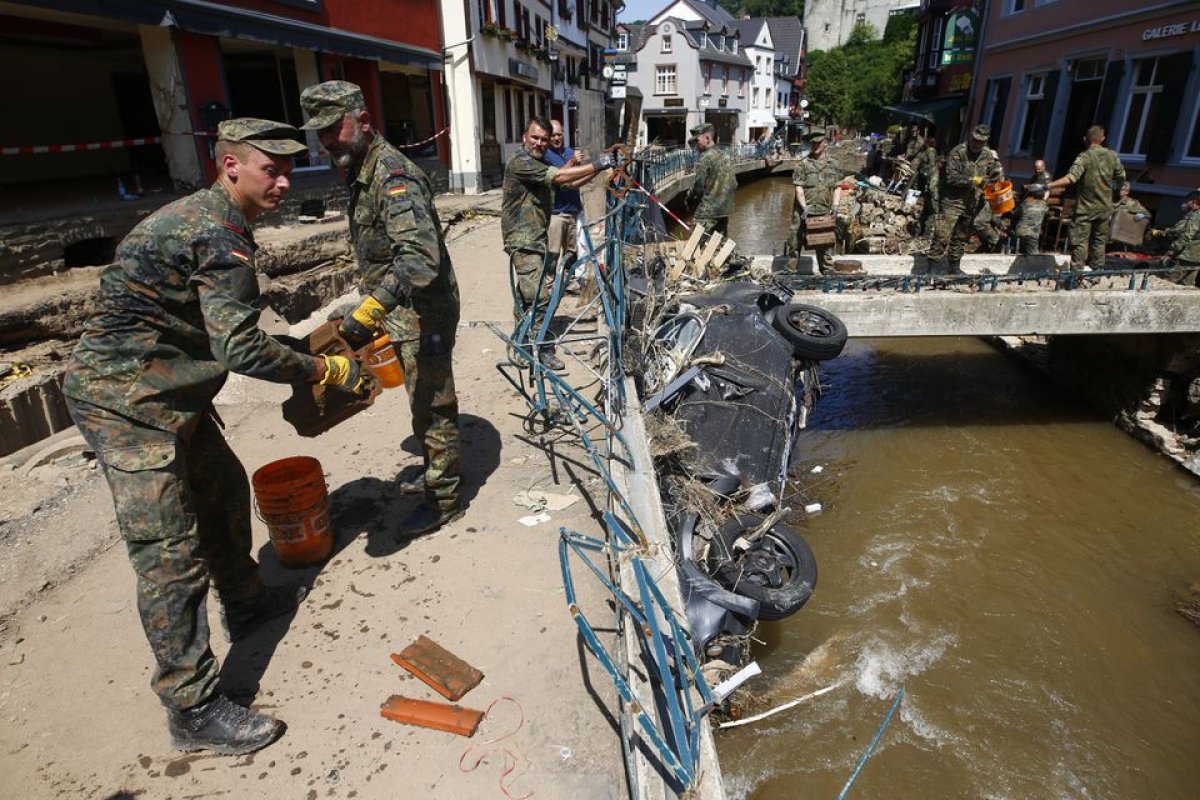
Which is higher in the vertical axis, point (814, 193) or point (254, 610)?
point (814, 193)

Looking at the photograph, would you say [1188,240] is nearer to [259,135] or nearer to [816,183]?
[816,183]

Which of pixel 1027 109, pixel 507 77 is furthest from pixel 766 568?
pixel 507 77

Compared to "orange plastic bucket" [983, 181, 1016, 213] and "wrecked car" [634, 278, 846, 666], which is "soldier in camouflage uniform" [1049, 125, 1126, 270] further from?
"wrecked car" [634, 278, 846, 666]

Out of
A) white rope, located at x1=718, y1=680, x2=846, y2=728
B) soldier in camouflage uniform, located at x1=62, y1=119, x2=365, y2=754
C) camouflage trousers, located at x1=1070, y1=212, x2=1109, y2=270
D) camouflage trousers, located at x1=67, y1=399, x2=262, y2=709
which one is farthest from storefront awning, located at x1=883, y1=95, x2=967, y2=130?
camouflage trousers, located at x1=67, y1=399, x2=262, y2=709

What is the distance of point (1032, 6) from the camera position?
1619cm

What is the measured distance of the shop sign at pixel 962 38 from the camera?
66.6ft

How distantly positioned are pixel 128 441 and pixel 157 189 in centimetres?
899

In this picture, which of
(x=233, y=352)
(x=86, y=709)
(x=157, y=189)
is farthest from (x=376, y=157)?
(x=157, y=189)

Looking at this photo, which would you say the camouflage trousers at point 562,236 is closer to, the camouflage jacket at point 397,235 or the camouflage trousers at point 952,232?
the camouflage jacket at point 397,235

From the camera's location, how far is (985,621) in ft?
16.8

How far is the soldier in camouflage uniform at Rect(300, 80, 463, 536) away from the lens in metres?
3.20

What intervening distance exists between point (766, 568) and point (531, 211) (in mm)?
Answer: 3607

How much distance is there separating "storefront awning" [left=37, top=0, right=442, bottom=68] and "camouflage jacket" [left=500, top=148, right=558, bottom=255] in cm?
564

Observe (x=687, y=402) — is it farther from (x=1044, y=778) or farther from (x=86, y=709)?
(x=86, y=709)
